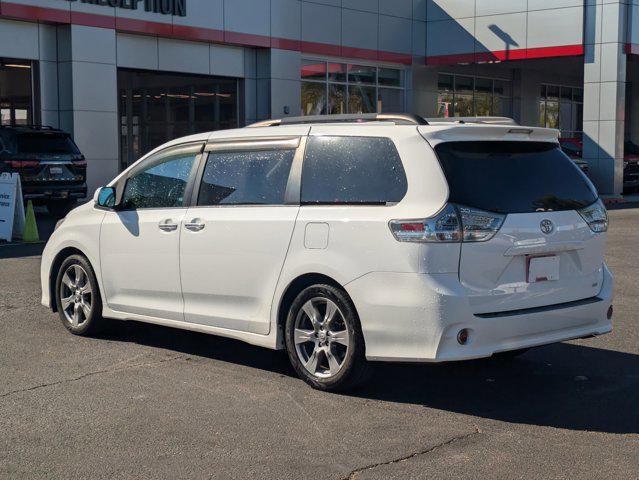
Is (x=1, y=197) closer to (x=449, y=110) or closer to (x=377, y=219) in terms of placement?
(x=377, y=219)

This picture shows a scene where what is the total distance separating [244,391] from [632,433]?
2.43 meters

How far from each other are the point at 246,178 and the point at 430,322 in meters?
1.90

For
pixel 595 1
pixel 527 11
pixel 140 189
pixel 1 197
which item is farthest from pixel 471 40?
pixel 140 189

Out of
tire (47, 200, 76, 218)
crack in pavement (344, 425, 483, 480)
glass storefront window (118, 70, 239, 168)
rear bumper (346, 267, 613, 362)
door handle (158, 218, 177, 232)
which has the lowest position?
crack in pavement (344, 425, 483, 480)

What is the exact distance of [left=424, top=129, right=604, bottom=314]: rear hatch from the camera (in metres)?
5.89

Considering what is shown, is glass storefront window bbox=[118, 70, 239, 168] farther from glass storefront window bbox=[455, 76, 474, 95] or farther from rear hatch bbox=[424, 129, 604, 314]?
rear hatch bbox=[424, 129, 604, 314]

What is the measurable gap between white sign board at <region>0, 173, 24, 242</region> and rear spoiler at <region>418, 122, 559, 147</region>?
11389mm

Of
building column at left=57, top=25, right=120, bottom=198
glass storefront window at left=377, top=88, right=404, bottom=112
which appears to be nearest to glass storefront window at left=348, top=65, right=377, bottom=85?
glass storefront window at left=377, top=88, right=404, bottom=112

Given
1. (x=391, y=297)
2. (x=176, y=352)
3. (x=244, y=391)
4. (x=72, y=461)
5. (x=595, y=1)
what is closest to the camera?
(x=72, y=461)

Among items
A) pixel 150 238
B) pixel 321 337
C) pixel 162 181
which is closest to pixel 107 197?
pixel 162 181

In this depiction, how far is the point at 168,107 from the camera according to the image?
99.8 ft

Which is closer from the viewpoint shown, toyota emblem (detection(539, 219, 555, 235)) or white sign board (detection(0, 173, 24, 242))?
toyota emblem (detection(539, 219, 555, 235))

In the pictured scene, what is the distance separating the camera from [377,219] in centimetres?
602

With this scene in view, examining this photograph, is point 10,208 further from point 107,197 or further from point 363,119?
point 363,119
